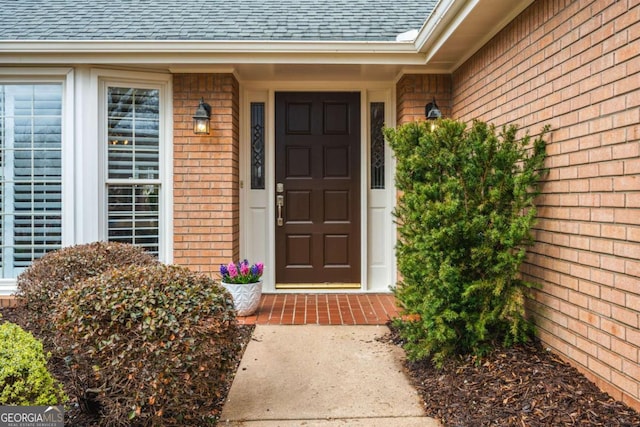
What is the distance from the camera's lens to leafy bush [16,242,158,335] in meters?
2.79

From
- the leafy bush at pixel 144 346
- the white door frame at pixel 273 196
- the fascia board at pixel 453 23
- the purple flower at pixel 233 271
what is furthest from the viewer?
the white door frame at pixel 273 196

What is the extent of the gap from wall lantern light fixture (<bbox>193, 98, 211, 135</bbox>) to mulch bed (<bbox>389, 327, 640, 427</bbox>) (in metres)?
3.14

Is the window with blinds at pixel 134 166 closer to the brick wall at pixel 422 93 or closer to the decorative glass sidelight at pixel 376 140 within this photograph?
the decorative glass sidelight at pixel 376 140

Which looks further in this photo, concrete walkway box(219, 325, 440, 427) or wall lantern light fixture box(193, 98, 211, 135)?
wall lantern light fixture box(193, 98, 211, 135)

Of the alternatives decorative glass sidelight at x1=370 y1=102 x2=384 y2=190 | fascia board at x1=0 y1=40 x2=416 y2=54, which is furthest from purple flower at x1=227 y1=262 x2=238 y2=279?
fascia board at x1=0 y1=40 x2=416 y2=54

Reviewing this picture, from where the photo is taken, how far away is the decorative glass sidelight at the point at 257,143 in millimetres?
5277

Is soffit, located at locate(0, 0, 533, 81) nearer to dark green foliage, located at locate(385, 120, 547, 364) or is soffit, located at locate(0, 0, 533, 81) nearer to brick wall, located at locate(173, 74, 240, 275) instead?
brick wall, located at locate(173, 74, 240, 275)

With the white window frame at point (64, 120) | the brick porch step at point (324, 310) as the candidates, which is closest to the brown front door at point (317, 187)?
the brick porch step at point (324, 310)

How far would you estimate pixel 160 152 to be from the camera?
473cm

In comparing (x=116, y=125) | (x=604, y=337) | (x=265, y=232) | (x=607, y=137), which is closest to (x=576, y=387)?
(x=604, y=337)

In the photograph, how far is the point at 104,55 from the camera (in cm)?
433

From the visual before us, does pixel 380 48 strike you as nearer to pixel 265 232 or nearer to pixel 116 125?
pixel 265 232

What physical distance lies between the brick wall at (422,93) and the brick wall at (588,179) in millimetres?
1501

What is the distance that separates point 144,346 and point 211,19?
414cm
